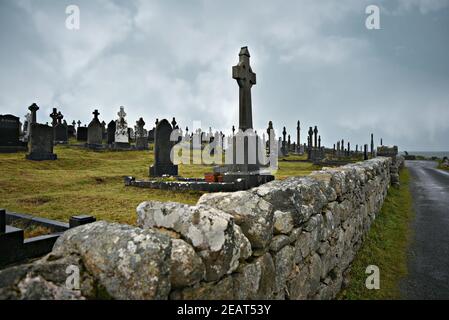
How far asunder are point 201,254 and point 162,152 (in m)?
12.2

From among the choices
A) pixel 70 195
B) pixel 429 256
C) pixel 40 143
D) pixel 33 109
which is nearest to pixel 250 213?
pixel 429 256

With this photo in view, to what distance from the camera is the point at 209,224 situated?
1.95 metres

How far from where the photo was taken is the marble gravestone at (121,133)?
2869 cm

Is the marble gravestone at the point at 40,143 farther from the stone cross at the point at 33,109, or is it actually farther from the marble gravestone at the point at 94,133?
the marble gravestone at the point at 94,133

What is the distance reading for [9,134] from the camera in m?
20.4

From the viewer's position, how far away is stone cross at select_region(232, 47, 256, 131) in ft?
38.8

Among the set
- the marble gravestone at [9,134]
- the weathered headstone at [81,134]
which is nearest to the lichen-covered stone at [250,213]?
the marble gravestone at [9,134]

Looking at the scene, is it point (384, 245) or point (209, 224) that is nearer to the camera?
point (209, 224)

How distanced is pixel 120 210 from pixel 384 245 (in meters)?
6.07

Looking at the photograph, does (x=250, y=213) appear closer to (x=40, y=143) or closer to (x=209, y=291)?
(x=209, y=291)

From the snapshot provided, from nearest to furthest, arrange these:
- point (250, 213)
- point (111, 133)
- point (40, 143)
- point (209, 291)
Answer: point (209, 291)
point (250, 213)
point (40, 143)
point (111, 133)
